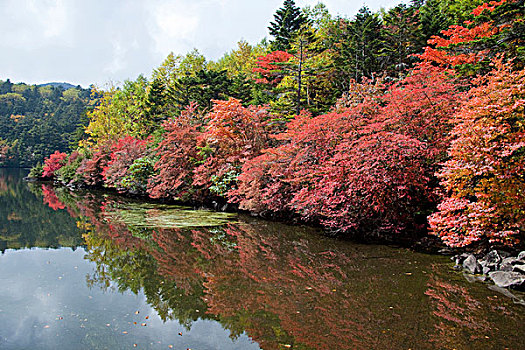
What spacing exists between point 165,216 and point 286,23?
17.8 meters

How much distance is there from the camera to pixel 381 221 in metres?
8.91

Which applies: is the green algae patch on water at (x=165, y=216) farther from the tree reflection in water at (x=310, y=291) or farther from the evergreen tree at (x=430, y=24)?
the evergreen tree at (x=430, y=24)

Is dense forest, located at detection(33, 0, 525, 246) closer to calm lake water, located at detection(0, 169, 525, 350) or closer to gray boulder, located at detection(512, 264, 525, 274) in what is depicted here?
gray boulder, located at detection(512, 264, 525, 274)

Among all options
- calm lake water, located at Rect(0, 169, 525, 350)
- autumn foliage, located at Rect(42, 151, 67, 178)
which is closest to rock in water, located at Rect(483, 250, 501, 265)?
calm lake water, located at Rect(0, 169, 525, 350)

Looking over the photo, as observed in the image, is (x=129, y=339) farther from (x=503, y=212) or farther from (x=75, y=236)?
(x=75, y=236)

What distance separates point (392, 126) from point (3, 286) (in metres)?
9.30

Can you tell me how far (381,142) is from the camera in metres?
8.11

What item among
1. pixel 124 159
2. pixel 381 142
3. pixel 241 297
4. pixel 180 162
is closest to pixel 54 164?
pixel 124 159

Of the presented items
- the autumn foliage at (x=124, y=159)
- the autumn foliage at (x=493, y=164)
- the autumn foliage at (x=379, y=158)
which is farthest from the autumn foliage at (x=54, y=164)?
the autumn foliage at (x=493, y=164)

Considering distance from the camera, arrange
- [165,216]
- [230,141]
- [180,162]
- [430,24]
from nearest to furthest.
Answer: [165,216] → [230,141] → [430,24] → [180,162]

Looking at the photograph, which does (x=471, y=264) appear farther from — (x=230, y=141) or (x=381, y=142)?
(x=230, y=141)

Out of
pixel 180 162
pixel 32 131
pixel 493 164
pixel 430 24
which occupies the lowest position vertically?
pixel 493 164

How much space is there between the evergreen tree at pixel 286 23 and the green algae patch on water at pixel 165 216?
14.3 m

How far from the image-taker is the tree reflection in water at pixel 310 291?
13.5 ft
